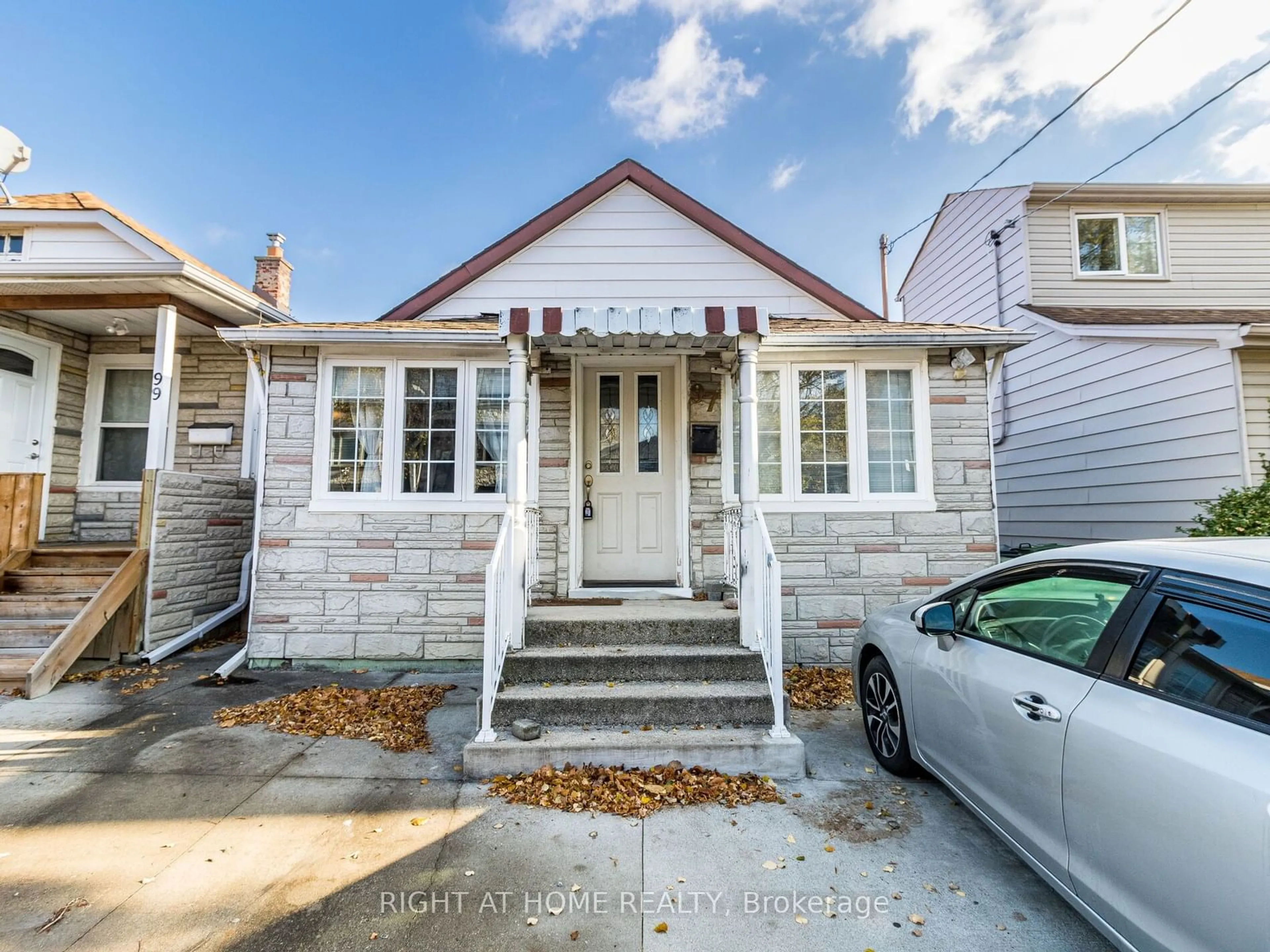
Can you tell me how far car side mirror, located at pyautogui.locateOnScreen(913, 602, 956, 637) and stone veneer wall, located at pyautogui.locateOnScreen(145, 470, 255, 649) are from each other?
6.41 meters

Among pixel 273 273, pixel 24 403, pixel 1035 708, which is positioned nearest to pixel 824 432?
pixel 1035 708

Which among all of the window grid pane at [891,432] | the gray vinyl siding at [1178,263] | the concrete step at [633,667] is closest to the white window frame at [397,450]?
the concrete step at [633,667]

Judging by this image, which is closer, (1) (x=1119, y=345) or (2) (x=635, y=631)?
(2) (x=635, y=631)

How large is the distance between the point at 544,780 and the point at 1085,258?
403 inches

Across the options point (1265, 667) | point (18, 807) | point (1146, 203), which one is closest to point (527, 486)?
point (18, 807)

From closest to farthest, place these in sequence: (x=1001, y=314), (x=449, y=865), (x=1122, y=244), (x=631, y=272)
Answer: (x=449, y=865) < (x=631, y=272) < (x=1122, y=244) < (x=1001, y=314)

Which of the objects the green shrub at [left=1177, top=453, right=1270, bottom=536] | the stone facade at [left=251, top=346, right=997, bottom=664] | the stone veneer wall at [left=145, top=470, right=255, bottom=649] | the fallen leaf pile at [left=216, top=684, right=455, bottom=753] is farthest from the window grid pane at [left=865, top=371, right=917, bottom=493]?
the stone veneer wall at [left=145, top=470, right=255, bottom=649]

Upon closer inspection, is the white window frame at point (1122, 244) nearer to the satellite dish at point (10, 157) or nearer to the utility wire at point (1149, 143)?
the utility wire at point (1149, 143)

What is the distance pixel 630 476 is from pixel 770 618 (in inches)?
91.9

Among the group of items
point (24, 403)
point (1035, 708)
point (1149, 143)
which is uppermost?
point (1149, 143)

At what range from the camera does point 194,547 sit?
5.65 meters

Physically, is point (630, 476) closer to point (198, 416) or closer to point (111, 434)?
point (198, 416)

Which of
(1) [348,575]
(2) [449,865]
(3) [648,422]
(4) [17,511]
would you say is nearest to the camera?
(2) [449,865]

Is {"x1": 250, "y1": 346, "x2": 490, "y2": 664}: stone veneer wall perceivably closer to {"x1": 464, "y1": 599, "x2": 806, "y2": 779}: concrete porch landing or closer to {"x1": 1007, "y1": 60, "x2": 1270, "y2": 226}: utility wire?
{"x1": 464, "y1": 599, "x2": 806, "y2": 779}: concrete porch landing
